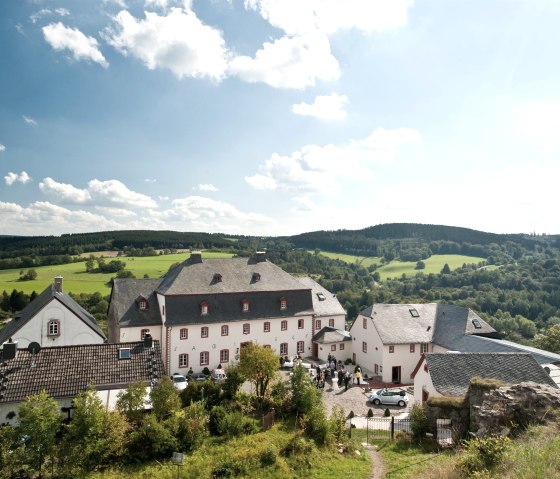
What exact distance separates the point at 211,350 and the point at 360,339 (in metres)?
15.5

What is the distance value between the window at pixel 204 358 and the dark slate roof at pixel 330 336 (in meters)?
12.0

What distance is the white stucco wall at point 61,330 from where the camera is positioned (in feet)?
112

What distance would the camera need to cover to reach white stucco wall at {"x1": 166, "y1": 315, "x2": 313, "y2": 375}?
131ft

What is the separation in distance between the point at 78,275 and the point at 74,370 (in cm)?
6743

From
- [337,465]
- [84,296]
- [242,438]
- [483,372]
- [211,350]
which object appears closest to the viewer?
[337,465]

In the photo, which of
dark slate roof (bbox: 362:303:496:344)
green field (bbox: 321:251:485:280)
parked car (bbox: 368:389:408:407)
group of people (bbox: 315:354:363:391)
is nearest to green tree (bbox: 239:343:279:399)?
group of people (bbox: 315:354:363:391)

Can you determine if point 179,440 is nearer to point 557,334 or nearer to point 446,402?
point 446,402

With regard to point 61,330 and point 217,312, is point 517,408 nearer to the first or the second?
point 217,312

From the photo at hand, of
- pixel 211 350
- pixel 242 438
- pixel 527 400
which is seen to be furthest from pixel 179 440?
pixel 211 350

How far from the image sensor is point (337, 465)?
61.9 ft

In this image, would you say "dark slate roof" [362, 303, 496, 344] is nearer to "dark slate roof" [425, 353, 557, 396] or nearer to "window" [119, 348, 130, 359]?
"dark slate roof" [425, 353, 557, 396]

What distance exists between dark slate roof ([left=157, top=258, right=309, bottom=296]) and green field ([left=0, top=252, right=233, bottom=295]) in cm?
3736

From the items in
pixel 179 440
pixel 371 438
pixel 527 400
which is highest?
pixel 527 400

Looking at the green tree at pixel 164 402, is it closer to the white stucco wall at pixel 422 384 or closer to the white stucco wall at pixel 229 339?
the white stucco wall at pixel 422 384
